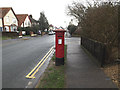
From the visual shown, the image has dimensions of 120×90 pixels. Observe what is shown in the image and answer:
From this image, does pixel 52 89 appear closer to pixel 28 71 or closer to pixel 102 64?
pixel 28 71

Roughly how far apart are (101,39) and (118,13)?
62.3 inches

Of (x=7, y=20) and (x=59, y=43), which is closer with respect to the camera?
(x=59, y=43)

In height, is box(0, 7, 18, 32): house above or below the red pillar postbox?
above

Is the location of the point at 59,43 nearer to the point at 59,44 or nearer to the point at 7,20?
the point at 59,44

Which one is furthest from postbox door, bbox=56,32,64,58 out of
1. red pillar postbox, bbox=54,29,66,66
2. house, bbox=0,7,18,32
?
house, bbox=0,7,18,32

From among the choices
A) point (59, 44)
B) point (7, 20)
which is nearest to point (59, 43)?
point (59, 44)

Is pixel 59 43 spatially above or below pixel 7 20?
below

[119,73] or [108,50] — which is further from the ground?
[108,50]

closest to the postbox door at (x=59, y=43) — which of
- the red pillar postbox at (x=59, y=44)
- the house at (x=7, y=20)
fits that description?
the red pillar postbox at (x=59, y=44)

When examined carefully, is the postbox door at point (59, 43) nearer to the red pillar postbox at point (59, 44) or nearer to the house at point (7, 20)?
the red pillar postbox at point (59, 44)

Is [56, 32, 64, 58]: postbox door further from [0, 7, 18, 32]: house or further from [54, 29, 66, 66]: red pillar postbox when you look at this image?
[0, 7, 18, 32]: house

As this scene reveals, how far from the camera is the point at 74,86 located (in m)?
3.75

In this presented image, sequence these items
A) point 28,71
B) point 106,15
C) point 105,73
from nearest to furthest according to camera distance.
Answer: point 105,73, point 28,71, point 106,15

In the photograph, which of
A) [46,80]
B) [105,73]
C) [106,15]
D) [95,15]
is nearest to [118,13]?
[106,15]
